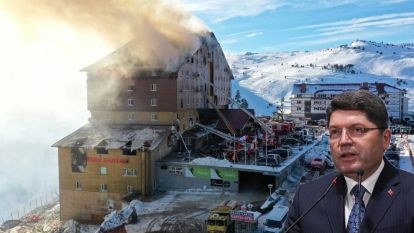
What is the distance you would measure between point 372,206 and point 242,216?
22604 mm

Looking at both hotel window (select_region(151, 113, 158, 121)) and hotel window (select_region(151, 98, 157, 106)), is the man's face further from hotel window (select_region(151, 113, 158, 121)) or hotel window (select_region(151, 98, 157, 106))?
hotel window (select_region(151, 98, 157, 106))

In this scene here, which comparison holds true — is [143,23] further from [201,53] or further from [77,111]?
[77,111]

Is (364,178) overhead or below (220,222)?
overhead

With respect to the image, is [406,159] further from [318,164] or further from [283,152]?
[283,152]

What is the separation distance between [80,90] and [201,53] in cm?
10390

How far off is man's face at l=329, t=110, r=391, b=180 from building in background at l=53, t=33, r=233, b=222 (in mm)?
34286

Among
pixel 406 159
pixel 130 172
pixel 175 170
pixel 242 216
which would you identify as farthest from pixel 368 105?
pixel 406 159

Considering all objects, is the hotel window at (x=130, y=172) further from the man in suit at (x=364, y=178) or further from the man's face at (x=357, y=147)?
the man's face at (x=357, y=147)

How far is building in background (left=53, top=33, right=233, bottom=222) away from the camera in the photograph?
125ft

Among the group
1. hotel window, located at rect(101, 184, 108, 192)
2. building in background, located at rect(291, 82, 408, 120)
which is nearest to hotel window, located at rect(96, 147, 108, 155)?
hotel window, located at rect(101, 184, 108, 192)

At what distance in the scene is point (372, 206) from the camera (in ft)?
11.1

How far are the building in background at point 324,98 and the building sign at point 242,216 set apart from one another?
67.9m

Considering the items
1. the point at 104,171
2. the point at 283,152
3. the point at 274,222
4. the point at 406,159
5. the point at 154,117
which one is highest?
the point at 154,117

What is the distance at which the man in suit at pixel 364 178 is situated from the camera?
3.32m
